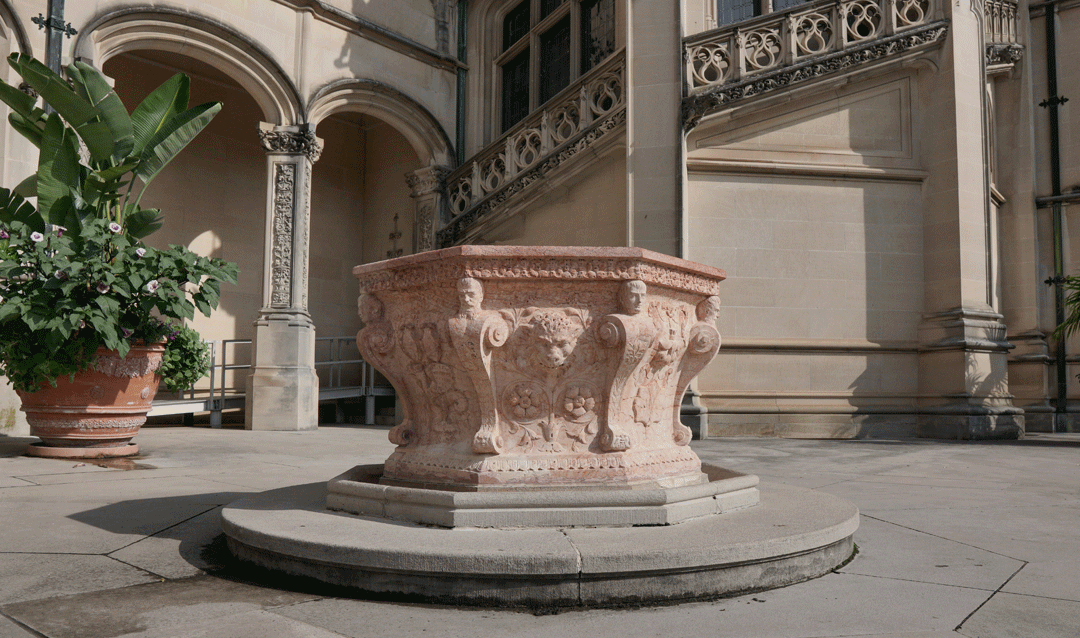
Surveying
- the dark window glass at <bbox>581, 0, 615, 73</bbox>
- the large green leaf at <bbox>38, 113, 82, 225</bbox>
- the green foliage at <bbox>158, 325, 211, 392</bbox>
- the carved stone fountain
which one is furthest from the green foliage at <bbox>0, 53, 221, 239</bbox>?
the dark window glass at <bbox>581, 0, 615, 73</bbox>

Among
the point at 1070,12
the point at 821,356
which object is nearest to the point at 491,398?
the point at 821,356

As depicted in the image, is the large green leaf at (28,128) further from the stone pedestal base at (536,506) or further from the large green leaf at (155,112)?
the stone pedestal base at (536,506)

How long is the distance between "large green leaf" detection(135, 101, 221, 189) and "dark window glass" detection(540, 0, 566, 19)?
25.3 feet

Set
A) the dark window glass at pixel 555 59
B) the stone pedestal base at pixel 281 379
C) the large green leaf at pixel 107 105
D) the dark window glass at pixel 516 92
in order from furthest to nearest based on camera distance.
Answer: the dark window glass at pixel 516 92 → the dark window glass at pixel 555 59 → the stone pedestal base at pixel 281 379 → the large green leaf at pixel 107 105

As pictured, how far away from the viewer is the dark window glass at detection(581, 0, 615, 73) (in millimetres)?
12570

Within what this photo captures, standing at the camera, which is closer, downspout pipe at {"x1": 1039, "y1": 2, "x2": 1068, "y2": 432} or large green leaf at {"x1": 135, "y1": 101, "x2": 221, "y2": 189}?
large green leaf at {"x1": 135, "y1": 101, "x2": 221, "y2": 189}

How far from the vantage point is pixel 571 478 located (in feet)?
10.9

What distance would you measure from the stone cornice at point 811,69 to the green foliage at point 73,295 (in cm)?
601

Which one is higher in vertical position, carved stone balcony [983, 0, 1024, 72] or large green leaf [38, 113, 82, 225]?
carved stone balcony [983, 0, 1024, 72]

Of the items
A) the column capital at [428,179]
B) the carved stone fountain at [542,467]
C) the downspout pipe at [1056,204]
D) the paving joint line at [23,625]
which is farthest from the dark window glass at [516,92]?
the paving joint line at [23,625]

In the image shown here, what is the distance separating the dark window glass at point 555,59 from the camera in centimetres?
1355

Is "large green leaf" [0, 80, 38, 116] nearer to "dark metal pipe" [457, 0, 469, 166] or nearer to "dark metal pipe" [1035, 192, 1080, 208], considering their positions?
"dark metal pipe" [457, 0, 469, 166]

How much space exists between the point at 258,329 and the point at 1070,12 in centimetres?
1350

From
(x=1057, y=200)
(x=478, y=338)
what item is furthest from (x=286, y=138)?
(x=1057, y=200)
